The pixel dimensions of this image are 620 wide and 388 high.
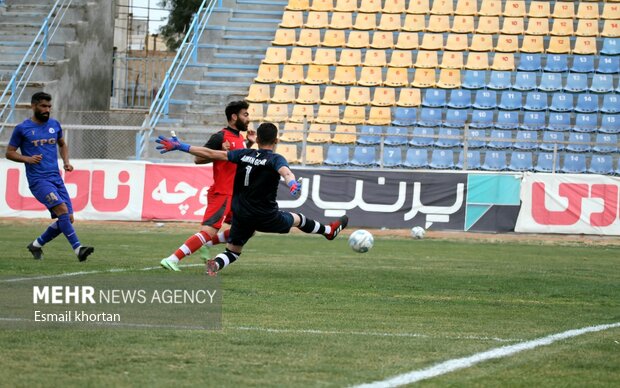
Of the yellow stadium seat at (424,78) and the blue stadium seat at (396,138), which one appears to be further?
the yellow stadium seat at (424,78)

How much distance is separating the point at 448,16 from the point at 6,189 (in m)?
13.6

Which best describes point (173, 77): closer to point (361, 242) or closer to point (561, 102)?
point (561, 102)

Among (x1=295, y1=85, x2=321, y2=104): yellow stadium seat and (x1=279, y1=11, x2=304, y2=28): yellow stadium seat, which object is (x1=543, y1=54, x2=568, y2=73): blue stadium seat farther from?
(x1=279, y1=11, x2=304, y2=28): yellow stadium seat

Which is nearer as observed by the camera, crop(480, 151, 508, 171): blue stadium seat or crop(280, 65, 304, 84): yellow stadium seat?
crop(480, 151, 508, 171): blue stadium seat

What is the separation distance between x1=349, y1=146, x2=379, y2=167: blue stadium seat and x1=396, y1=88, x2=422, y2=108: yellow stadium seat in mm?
2120

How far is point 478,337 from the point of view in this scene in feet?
25.5

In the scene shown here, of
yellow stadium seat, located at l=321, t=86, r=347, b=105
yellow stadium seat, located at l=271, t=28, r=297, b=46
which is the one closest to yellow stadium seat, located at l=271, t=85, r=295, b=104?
yellow stadium seat, located at l=321, t=86, r=347, b=105

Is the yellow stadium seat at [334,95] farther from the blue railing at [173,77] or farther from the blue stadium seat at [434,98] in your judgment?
the blue railing at [173,77]

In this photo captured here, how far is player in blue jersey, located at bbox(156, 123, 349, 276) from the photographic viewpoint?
35.8 ft

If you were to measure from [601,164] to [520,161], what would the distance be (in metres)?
2.00

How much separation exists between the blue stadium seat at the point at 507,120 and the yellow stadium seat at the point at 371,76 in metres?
3.44

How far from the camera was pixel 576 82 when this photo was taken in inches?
1110

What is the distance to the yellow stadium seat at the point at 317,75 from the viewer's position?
2883 cm

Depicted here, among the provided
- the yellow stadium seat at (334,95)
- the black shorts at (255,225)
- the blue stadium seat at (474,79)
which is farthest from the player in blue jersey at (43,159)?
the blue stadium seat at (474,79)
